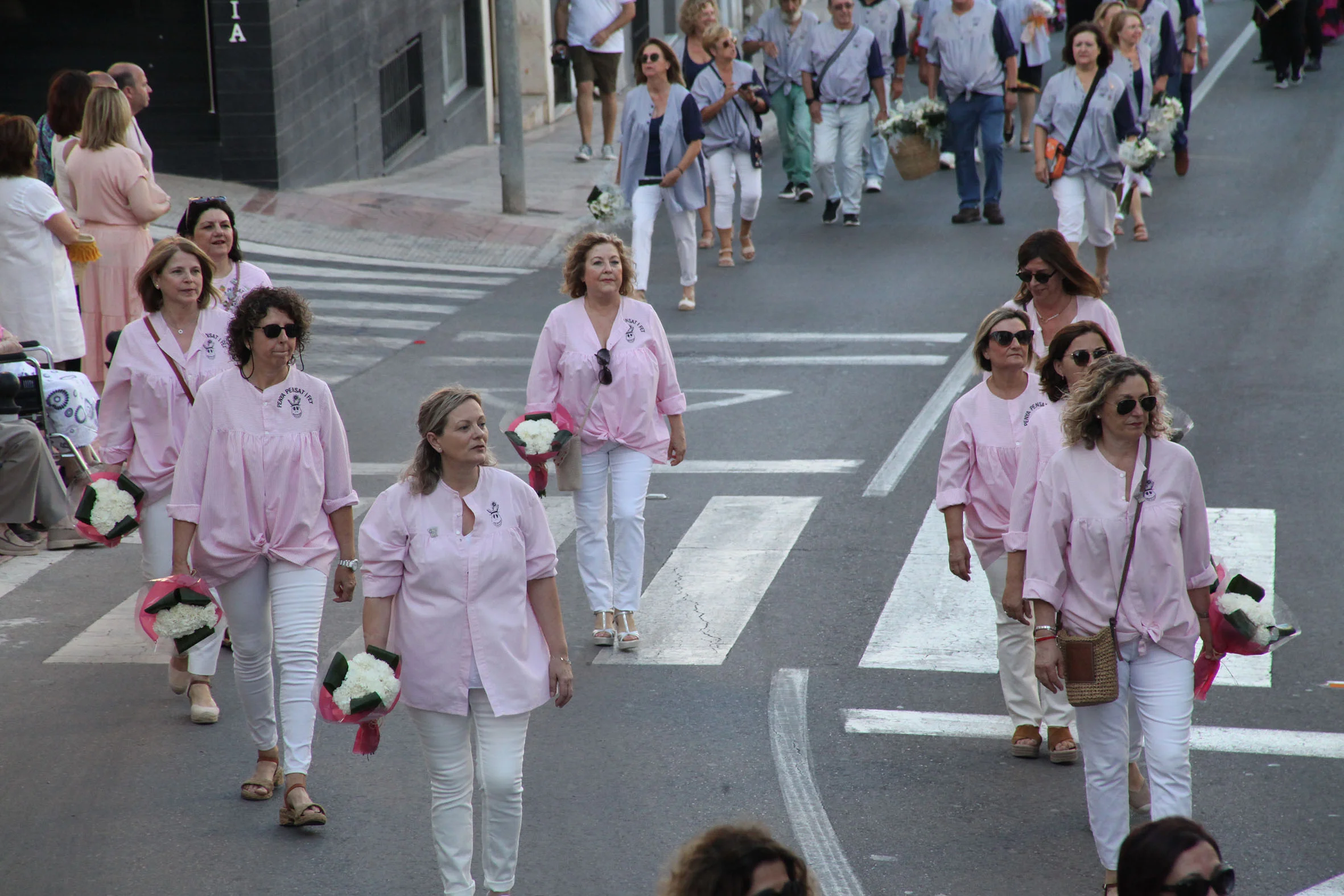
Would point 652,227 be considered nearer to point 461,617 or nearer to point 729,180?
point 729,180

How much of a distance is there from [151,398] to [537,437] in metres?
1.67

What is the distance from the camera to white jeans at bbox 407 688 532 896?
5430mm

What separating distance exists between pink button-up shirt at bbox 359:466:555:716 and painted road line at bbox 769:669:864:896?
4.08 feet

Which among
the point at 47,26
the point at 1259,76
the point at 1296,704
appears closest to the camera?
the point at 1296,704

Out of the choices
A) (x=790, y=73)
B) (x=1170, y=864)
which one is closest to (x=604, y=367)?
(x=1170, y=864)

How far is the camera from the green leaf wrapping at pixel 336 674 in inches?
207

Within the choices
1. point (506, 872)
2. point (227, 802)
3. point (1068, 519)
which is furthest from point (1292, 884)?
point (227, 802)

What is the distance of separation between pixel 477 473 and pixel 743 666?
2628 mm

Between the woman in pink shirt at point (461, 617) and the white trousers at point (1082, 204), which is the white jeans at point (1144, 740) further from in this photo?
the white trousers at point (1082, 204)

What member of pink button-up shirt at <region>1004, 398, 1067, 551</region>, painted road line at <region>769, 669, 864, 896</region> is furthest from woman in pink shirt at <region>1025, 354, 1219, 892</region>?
painted road line at <region>769, 669, 864, 896</region>

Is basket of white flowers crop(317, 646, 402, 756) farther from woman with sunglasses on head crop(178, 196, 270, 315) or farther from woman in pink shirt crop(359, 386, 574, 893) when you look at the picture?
woman with sunglasses on head crop(178, 196, 270, 315)

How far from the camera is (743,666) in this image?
7.84 m

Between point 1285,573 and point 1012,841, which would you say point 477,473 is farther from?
point 1285,573

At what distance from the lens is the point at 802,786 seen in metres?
6.62
